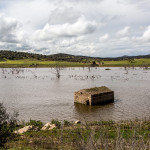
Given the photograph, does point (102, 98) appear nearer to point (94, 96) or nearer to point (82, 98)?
point (94, 96)

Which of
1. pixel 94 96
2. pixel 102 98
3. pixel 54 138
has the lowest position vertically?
pixel 54 138

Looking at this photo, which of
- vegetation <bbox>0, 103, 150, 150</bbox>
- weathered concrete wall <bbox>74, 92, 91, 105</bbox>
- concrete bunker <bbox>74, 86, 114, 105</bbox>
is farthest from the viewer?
weathered concrete wall <bbox>74, 92, 91, 105</bbox>

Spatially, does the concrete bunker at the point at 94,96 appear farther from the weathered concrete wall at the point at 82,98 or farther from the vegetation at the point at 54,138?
the vegetation at the point at 54,138

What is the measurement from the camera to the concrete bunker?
26.1 meters

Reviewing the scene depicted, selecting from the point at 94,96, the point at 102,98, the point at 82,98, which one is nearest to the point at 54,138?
the point at 94,96

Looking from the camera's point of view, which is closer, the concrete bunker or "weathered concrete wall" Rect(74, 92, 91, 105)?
the concrete bunker

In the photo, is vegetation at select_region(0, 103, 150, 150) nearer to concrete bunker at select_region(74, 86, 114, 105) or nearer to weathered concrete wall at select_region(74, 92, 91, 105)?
concrete bunker at select_region(74, 86, 114, 105)

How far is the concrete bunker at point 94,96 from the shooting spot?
26109mm

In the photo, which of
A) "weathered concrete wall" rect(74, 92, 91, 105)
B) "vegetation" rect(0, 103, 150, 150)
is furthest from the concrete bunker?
"vegetation" rect(0, 103, 150, 150)

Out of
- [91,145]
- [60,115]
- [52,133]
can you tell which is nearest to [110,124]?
[52,133]

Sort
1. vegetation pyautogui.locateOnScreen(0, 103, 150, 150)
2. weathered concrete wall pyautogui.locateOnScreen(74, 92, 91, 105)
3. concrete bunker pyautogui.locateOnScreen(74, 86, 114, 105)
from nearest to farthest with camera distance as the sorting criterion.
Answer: vegetation pyautogui.locateOnScreen(0, 103, 150, 150) → concrete bunker pyautogui.locateOnScreen(74, 86, 114, 105) → weathered concrete wall pyautogui.locateOnScreen(74, 92, 91, 105)

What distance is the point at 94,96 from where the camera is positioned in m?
26.2

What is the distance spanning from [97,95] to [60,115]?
23.0 ft

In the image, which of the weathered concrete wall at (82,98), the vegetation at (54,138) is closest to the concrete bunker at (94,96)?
the weathered concrete wall at (82,98)
